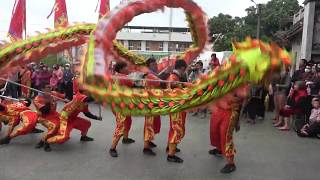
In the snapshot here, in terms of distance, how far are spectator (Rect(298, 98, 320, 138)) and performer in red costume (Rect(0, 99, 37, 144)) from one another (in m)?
4.83

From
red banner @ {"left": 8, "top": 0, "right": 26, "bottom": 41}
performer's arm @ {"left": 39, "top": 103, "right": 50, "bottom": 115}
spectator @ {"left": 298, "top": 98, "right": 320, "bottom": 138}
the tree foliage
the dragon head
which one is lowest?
spectator @ {"left": 298, "top": 98, "right": 320, "bottom": 138}

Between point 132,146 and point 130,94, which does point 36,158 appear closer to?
point 132,146

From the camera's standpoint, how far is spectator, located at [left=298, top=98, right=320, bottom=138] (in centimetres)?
772

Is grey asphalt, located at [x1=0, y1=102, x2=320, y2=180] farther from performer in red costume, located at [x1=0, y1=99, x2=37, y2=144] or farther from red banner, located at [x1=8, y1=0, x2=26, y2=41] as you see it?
red banner, located at [x1=8, y1=0, x2=26, y2=41]

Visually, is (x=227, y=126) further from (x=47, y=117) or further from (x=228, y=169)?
(x=47, y=117)

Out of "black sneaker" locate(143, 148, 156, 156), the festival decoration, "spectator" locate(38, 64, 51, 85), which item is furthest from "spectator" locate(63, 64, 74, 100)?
the festival decoration

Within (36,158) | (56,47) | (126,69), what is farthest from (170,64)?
(36,158)

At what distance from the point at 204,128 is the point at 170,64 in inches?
102

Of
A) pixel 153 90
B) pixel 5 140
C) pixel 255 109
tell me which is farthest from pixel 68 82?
pixel 153 90

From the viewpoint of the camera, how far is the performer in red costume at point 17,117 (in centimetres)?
667

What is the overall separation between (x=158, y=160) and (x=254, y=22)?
29491 millimetres

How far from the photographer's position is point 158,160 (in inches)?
234

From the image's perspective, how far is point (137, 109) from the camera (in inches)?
131

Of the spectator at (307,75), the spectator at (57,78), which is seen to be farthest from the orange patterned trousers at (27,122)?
the spectator at (57,78)
